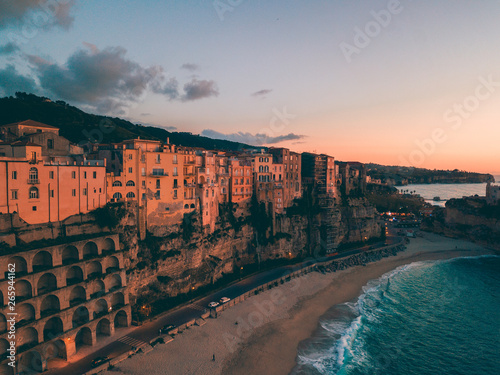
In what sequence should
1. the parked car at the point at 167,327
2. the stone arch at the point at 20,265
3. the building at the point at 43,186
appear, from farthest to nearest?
the parked car at the point at 167,327 < the building at the point at 43,186 < the stone arch at the point at 20,265

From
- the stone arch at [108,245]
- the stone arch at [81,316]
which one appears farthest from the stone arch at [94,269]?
the stone arch at [81,316]

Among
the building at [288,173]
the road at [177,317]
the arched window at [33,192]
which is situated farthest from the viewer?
the building at [288,173]

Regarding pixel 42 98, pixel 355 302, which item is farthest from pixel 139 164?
pixel 42 98

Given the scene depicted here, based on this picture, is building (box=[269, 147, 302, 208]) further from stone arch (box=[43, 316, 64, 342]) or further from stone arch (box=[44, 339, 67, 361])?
stone arch (box=[44, 339, 67, 361])

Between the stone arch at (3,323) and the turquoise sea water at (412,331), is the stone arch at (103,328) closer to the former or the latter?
the stone arch at (3,323)

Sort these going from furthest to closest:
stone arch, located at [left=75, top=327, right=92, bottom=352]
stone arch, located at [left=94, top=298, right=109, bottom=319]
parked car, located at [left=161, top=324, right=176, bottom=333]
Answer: stone arch, located at [left=94, top=298, right=109, bottom=319] < parked car, located at [left=161, top=324, right=176, bottom=333] < stone arch, located at [left=75, top=327, right=92, bottom=352]

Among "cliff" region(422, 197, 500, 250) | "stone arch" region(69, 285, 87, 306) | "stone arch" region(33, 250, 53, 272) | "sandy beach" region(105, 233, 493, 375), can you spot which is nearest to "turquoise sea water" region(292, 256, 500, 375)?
"sandy beach" region(105, 233, 493, 375)

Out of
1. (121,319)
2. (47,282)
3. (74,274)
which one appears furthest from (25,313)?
(121,319)
